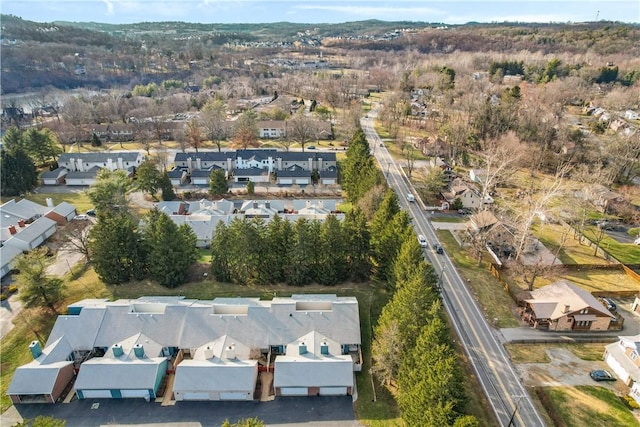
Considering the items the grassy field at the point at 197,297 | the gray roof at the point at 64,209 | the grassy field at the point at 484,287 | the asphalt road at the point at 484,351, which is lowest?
the grassy field at the point at 197,297

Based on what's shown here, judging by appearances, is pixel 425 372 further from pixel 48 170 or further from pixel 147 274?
pixel 48 170

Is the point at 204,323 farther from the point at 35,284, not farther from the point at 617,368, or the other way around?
the point at 617,368

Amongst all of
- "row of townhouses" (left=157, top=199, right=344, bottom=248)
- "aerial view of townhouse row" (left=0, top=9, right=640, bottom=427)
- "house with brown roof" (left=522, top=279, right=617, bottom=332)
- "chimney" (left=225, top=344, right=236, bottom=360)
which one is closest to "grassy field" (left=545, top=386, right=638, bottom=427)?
"aerial view of townhouse row" (left=0, top=9, right=640, bottom=427)

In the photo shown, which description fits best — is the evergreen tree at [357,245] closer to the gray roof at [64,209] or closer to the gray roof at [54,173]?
the gray roof at [64,209]

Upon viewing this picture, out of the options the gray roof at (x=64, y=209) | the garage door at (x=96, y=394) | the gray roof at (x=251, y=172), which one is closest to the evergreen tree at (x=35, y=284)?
the garage door at (x=96, y=394)

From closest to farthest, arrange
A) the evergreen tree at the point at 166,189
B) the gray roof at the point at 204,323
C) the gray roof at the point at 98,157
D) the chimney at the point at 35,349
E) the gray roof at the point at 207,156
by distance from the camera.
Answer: the chimney at the point at 35,349, the gray roof at the point at 204,323, the evergreen tree at the point at 166,189, the gray roof at the point at 98,157, the gray roof at the point at 207,156

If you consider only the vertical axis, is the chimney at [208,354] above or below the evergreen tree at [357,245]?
below

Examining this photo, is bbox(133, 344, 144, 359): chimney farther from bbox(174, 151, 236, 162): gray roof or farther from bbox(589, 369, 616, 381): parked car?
bbox(174, 151, 236, 162): gray roof
